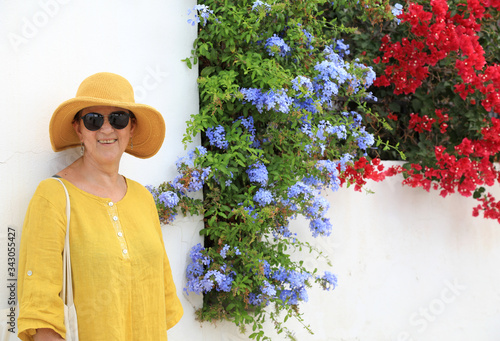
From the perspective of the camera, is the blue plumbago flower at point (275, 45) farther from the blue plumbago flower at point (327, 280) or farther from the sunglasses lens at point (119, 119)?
the blue plumbago flower at point (327, 280)

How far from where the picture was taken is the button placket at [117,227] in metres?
2.38

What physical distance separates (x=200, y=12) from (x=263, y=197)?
1.21m

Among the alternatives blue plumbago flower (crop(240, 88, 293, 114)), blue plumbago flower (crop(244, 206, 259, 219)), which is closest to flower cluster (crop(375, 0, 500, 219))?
blue plumbago flower (crop(240, 88, 293, 114))

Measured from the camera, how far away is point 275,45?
355 centimetres

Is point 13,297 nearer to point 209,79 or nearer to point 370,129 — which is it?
point 209,79

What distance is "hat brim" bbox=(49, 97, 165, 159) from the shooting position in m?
2.36

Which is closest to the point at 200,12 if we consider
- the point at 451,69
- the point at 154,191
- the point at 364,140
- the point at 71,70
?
the point at 71,70

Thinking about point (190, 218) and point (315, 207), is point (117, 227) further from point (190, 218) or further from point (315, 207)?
point (315, 207)

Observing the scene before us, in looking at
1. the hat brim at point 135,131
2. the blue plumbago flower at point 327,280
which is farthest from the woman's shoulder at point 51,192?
the blue plumbago flower at point 327,280

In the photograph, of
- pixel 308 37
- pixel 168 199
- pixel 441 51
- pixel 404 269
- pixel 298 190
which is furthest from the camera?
pixel 404 269

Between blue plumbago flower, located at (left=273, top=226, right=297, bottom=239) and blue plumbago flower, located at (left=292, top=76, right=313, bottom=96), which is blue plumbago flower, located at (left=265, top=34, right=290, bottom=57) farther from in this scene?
blue plumbago flower, located at (left=273, top=226, right=297, bottom=239)

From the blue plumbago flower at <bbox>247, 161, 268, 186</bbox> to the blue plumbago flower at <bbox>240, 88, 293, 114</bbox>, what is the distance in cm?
35

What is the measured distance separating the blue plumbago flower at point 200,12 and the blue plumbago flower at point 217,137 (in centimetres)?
67

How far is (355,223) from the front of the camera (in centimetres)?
448
